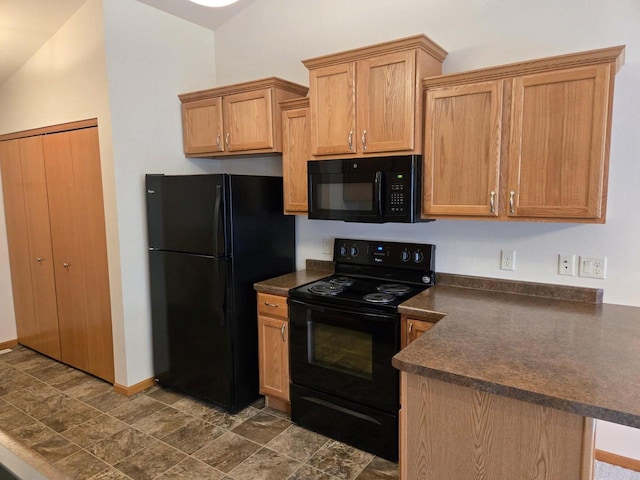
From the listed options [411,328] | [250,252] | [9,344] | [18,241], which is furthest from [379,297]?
[9,344]

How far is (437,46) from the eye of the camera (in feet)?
7.80

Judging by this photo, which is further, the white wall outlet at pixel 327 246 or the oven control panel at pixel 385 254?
the white wall outlet at pixel 327 246

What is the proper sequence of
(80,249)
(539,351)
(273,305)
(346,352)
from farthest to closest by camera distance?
(80,249), (273,305), (346,352), (539,351)

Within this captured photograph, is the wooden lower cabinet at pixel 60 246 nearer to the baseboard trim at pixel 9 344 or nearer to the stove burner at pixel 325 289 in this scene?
the baseboard trim at pixel 9 344

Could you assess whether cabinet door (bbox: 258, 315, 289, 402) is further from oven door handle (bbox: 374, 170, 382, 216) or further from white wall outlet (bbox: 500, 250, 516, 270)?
white wall outlet (bbox: 500, 250, 516, 270)

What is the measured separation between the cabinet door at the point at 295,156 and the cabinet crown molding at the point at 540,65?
33.1 inches

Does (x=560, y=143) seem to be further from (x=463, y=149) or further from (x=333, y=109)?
(x=333, y=109)

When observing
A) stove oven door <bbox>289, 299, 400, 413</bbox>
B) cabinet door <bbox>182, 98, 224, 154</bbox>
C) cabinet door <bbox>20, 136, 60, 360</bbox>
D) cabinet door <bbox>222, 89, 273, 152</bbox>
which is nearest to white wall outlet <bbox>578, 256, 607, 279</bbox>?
stove oven door <bbox>289, 299, 400, 413</bbox>

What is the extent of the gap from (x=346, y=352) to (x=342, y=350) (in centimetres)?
3

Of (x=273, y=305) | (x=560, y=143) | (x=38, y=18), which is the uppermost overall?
(x=38, y=18)

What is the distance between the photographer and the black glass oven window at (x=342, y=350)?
7.75 ft

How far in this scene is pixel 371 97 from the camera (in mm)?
2395

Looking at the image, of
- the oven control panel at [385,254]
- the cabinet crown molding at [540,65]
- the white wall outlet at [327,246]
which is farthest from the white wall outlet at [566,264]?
the white wall outlet at [327,246]

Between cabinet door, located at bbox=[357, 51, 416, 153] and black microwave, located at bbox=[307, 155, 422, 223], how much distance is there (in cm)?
10
